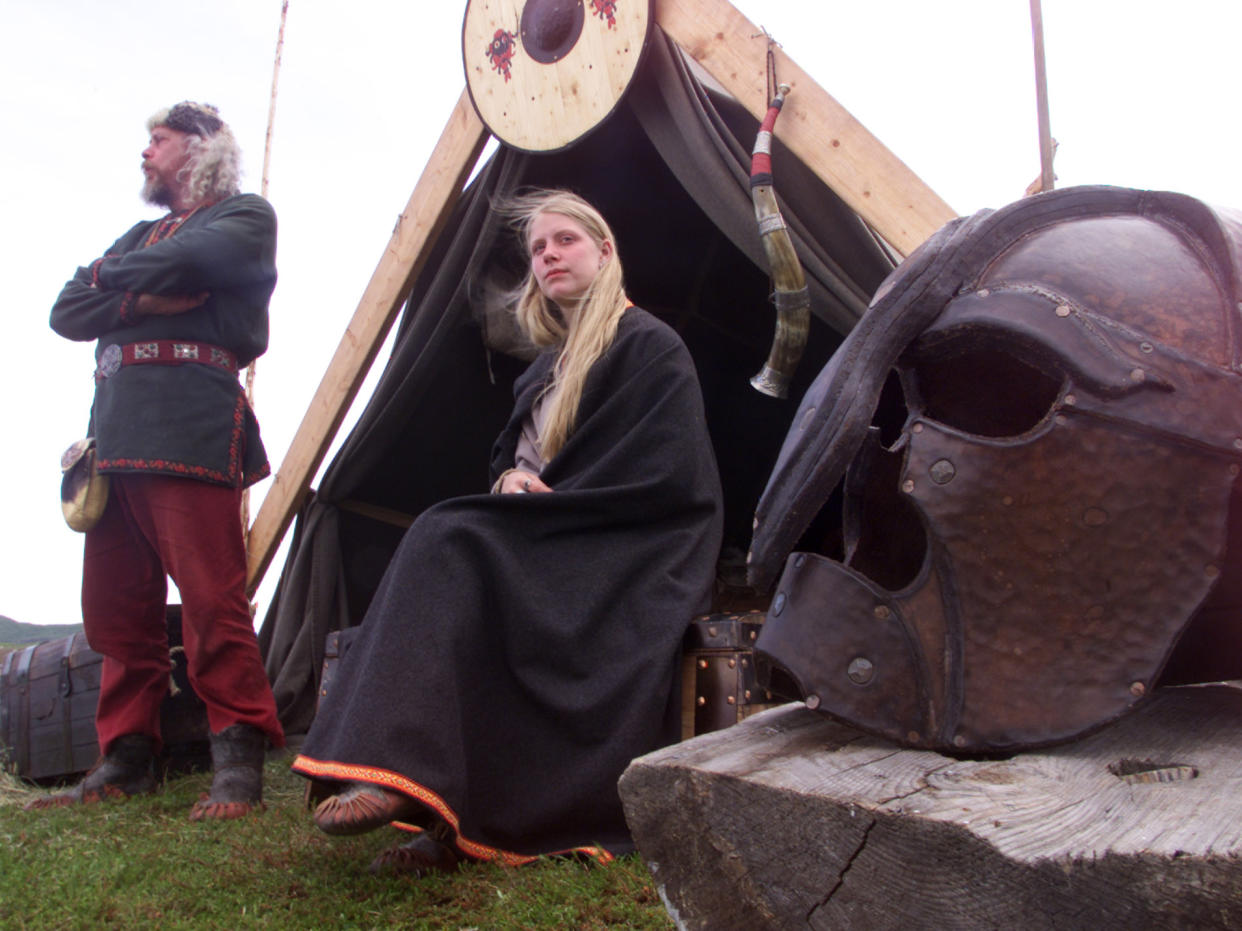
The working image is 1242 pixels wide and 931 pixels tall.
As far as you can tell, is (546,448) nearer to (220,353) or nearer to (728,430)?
(220,353)

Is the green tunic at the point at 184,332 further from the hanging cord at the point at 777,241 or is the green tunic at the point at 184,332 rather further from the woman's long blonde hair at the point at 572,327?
the hanging cord at the point at 777,241

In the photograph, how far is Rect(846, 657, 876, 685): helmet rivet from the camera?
0.76 meters

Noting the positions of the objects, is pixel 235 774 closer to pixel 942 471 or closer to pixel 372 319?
pixel 372 319

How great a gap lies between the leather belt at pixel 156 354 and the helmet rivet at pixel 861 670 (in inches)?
88.3

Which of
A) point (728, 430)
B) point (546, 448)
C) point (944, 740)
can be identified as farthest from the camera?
point (728, 430)

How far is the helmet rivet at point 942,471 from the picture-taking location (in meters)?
0.73

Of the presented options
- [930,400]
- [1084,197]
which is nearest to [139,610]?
[930,400]

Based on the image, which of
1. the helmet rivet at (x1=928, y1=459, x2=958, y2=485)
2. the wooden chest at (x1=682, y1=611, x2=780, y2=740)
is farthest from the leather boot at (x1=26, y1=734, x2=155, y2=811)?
the helmet rivet at (x1=928, y1=459, x2=958, y2=485)

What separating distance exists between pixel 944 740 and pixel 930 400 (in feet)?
1.05

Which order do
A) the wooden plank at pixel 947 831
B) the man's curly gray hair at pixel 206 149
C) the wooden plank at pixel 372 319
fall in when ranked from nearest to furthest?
1. the wooden plank at pixel 947 831
2. the man's curly gray hair at pixel 206 149
3. the wooden plank at pixel 372 319

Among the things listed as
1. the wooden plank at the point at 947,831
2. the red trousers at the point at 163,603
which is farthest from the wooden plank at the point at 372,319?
the wooden plank at the point at 947,831

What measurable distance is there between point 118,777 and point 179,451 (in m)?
0.90

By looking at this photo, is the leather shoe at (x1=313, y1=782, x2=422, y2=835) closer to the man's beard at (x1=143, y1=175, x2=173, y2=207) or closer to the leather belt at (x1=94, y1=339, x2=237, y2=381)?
the leather belt at (x1=94, y1=339, x2=237, y2=381)

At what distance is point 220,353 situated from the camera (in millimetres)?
2594
